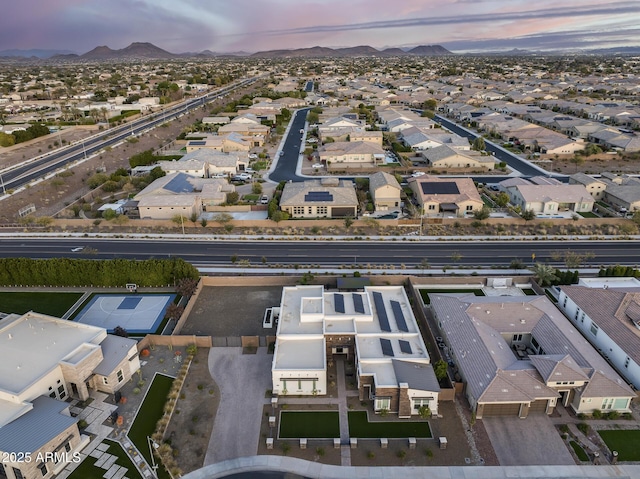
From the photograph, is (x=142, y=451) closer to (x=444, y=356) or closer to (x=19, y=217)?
(x=444, y=356)

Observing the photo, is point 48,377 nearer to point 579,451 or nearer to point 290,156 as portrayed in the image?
point 579,451

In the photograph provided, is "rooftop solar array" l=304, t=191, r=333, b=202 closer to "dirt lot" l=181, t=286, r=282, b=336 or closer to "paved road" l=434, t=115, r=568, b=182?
"dirt lot" l=181, t=286, r=282, b=336

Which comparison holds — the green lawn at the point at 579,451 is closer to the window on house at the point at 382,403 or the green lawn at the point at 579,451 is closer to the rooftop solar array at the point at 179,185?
the window on house at the point at 382,403

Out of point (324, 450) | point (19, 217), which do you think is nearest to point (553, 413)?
point (324, 450)

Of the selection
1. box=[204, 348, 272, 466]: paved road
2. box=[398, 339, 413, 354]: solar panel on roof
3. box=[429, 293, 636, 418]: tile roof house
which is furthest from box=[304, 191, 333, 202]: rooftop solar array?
box=[398, 339, 413, 354]: solar panel on roof

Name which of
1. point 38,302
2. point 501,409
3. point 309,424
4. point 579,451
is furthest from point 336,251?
point 579,451

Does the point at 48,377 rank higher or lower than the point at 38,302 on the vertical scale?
higher
